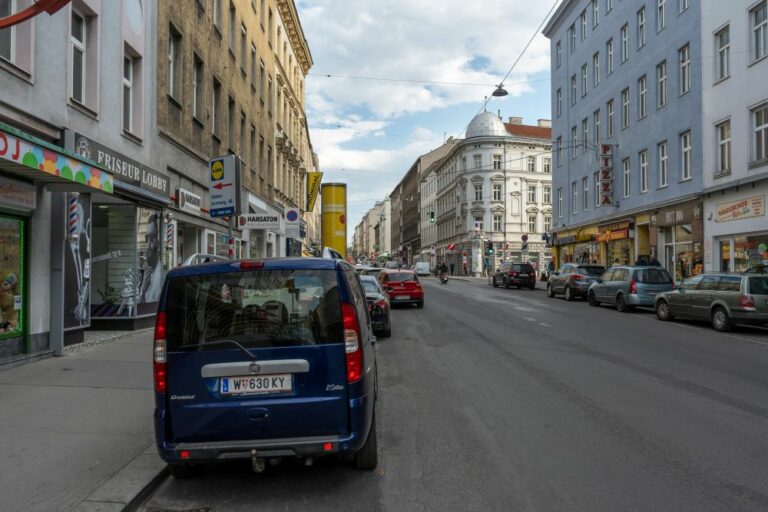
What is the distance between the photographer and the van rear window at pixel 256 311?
4.09 m

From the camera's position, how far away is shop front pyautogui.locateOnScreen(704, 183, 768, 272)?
19547mm

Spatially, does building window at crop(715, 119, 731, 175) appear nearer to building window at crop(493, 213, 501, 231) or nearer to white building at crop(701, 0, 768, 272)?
white building at crop(701, 0, 768, 272)

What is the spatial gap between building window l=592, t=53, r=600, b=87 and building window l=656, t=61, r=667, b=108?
7.23 meters

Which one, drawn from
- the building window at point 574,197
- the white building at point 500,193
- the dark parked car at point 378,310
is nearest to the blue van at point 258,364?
the dark parked car at point 378,310

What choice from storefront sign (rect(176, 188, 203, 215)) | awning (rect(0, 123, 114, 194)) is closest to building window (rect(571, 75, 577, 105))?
storefront sign (rect(176, 188, 203, 215))

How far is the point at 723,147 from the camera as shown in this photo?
22.1 meters

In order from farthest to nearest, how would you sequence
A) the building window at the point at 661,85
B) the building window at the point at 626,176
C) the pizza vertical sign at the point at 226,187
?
the building window at the point at 626,176
the building window at the point at 661,85
the pizza vertical sign at the point at 226,187

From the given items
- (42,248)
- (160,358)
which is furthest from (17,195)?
(160,358)

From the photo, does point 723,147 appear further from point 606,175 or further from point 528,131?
point 528,131

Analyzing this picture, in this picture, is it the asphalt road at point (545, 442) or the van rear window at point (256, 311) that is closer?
the asphalt road at point (545, 442)

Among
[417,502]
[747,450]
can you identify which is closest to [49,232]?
[417,502]

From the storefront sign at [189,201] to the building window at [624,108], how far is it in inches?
916

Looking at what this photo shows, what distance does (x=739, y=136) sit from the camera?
20.8 meters

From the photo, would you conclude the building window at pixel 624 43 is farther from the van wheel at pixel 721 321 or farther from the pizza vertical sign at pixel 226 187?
the pizza vertical sign at pixel 226 187
